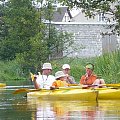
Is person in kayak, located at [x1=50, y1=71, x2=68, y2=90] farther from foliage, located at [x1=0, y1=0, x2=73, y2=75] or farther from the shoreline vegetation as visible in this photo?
foliage, located at [x1=0, y1=0, x2=73, y2=75]

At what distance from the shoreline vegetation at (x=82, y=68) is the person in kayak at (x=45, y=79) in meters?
6.98

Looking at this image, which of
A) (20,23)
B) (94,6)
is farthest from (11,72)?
(94,6)

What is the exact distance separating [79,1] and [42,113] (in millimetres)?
10021

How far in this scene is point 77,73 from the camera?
3591 cm

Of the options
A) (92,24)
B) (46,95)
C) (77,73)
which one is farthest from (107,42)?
(46,95)

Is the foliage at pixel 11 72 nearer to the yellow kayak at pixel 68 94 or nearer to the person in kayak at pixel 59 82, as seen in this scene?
the yellow kayak at pixel 68 94

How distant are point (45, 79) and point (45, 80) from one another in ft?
0.11

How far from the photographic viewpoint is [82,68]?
36938 mm

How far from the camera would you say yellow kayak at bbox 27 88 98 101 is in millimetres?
18641

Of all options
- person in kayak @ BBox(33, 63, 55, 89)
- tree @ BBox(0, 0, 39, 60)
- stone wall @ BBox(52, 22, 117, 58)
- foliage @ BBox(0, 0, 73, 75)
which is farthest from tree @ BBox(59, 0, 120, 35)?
stone wall @ BBox(52, 22, 117, 58)

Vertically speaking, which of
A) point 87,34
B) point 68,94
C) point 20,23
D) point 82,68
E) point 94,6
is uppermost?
point 94,6

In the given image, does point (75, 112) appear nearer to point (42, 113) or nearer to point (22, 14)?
point (42, 113)

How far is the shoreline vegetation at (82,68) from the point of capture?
27938 mm

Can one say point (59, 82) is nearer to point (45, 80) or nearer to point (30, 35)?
point (45, 80)
